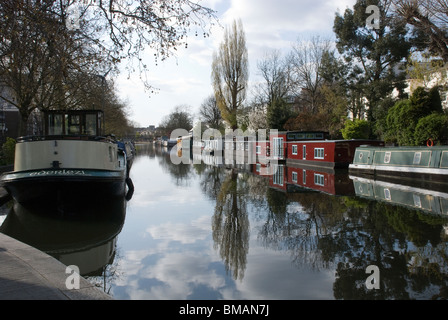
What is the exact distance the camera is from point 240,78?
152ft

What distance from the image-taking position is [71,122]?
559 inches

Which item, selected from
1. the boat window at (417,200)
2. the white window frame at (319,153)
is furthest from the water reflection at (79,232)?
the white window frame at (319,153)

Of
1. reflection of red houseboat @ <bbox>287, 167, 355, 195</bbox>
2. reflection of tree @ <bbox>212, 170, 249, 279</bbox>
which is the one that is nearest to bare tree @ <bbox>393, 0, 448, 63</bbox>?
reflection of red houseboat @ <bbox>287, 167, 355, 195</bbox>

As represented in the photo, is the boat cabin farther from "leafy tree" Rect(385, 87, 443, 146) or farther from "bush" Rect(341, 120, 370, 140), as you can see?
"bush" Rect(341, 120, 370, 140)

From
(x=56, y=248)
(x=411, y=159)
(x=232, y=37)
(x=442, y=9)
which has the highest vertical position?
(x=232, y=37)

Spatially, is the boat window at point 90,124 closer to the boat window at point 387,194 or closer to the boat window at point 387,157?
the boat window at point 387,194

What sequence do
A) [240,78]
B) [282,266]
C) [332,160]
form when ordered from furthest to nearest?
1. [240,78]
2. [332,160]
3. [282,266]

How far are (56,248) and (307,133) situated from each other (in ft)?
76.5

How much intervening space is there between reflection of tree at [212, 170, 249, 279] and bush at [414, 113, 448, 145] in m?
12.7

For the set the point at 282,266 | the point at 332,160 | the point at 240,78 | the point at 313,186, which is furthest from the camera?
the point at 240,78

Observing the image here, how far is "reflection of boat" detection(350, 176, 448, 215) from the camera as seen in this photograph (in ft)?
39.0
